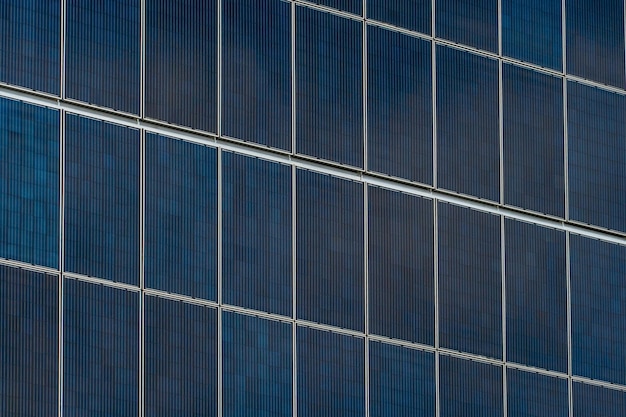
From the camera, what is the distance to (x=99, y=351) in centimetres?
5656

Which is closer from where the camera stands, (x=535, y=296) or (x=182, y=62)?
(x=182, y=62)

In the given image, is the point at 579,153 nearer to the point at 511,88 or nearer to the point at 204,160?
the point at 511,88

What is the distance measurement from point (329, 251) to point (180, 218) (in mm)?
4851

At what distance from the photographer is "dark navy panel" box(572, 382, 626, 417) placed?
66.9 meters

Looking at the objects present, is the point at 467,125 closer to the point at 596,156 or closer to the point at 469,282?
the point at 469,282

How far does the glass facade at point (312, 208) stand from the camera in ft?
187

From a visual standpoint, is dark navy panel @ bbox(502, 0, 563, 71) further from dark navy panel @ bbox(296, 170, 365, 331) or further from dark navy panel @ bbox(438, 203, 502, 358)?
dark navy panel @ bbox(296, 170, 365, 331)

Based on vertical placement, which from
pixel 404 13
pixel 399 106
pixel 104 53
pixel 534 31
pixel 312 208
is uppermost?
pixel 534 31

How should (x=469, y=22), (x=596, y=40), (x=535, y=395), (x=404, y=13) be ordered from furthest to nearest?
(x=596, y=40) < (x=469, y=22) < (x=535, y=395) < (x=404, y=13)

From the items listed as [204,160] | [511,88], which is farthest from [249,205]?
[511,88]

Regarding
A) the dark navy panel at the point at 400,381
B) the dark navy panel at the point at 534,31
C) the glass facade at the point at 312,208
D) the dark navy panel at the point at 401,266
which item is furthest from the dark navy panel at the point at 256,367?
the dark navy panel at the point at 534,31

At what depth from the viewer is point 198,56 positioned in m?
60.6

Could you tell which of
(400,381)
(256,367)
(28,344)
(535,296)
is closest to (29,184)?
(28,344)

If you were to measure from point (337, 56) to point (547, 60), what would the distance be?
858cm
